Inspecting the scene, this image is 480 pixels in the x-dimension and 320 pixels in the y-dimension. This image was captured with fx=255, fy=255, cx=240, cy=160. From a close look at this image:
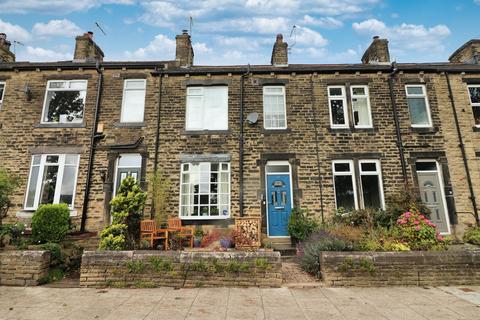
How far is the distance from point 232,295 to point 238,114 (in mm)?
7327

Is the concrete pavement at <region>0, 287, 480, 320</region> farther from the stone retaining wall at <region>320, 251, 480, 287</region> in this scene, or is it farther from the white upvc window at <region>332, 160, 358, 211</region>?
the white upvc window at <region>332, 160, 358, 211</region>

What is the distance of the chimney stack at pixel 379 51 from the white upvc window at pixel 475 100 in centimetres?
368

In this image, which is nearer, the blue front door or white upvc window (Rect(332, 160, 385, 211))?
the blue front door

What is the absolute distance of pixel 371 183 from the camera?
34.0 ft

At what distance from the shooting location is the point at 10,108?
10.7 m

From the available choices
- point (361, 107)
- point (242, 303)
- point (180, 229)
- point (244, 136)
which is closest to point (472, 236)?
point (361, 107)

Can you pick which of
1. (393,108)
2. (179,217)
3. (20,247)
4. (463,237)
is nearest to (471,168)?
(463,237)

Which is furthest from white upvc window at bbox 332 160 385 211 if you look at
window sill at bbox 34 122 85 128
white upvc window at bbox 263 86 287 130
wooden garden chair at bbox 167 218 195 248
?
window sill at bbox 34 122 85 128

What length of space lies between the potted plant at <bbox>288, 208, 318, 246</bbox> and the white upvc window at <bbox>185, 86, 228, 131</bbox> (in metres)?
4.59

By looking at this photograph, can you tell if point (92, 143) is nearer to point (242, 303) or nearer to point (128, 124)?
point (128, 124)

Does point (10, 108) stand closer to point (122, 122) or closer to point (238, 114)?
point (122, 122)

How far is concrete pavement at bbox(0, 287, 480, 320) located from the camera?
439cm

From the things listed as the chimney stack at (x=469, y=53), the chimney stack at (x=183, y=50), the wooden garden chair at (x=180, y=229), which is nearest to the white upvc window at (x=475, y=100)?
the chimney stack at (x=469, y=53)

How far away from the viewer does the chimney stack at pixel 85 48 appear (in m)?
11.9
